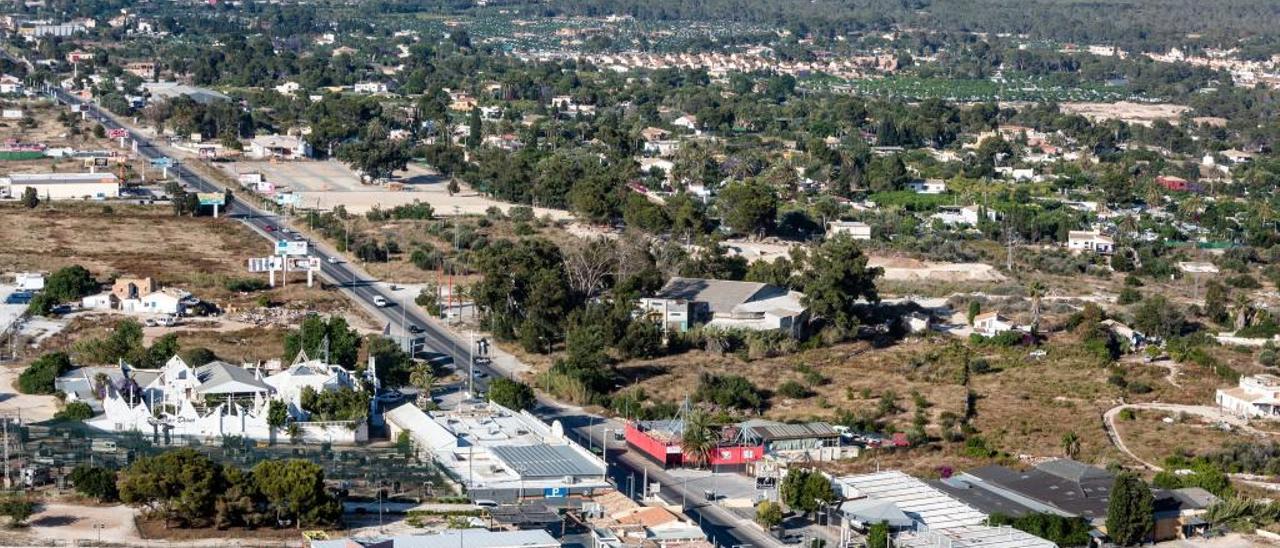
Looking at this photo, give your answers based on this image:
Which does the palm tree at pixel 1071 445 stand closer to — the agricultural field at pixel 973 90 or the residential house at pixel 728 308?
the residential house at pixel 728 308

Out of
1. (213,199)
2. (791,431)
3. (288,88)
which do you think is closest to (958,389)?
(791,431)

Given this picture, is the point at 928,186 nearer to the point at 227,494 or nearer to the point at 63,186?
the point at 63,186

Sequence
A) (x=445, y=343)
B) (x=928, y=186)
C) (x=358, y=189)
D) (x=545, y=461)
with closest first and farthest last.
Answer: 1. (x=545, y=461)
2. (x=445, y=343)
3. (x=358, y=189)
4. (x=928, y=186)

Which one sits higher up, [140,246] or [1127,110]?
[140,246]

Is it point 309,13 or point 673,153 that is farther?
point 309,13

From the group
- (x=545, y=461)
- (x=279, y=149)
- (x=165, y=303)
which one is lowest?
(x=279, y=149)

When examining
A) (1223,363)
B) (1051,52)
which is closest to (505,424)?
(1223,363)

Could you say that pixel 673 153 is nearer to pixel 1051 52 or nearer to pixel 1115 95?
pixel 1115 95
